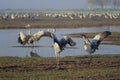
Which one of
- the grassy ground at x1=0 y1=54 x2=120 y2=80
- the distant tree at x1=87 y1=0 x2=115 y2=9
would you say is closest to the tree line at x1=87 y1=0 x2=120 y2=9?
the distant tree at x1=87 y1=0 x2=115 y2=9

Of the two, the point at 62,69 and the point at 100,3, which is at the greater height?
the point at 62,69

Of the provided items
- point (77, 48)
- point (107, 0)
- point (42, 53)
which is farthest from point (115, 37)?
point (107, 0)

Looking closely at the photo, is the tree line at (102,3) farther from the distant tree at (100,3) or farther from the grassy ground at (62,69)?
the grassy ground at (62,69)

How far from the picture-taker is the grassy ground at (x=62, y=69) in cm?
1720

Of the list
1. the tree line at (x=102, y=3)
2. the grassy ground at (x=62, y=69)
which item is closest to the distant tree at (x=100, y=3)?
the tree line at (x=102, y=3)

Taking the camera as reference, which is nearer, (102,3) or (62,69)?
(62,69)

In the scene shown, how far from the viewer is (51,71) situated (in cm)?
1877

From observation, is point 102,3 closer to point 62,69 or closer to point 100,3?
point 100,3

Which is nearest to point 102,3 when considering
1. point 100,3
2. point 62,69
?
point 100,3

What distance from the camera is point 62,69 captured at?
765 inches

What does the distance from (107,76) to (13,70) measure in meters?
4.13

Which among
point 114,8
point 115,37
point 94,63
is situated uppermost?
point 94,63

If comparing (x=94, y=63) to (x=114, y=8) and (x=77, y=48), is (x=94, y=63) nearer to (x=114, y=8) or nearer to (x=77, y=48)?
(x=77, y=48)

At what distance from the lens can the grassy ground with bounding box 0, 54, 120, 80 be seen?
1720 cm
